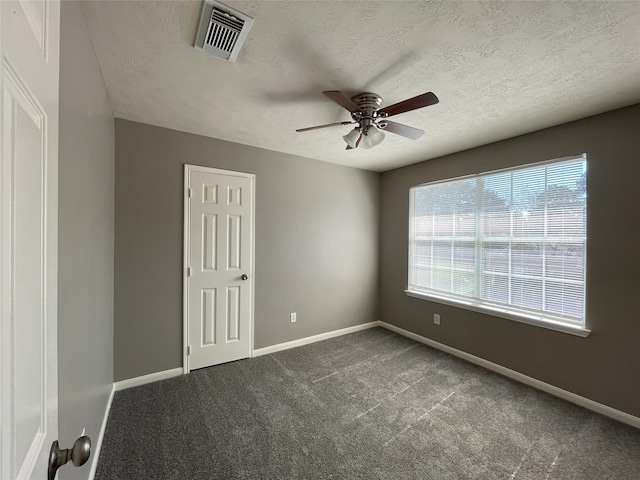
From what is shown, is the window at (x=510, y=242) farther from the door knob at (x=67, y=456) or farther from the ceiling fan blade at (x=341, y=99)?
the door knob at (x=67, y=456)

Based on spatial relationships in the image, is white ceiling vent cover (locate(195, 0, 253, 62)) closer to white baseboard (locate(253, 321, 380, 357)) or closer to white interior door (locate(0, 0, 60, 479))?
white interior door (locate(0, 0, 60, 479))

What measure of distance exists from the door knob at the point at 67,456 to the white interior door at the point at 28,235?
2 cm

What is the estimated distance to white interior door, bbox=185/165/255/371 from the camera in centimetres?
281

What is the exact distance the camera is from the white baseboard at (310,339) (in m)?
3.26

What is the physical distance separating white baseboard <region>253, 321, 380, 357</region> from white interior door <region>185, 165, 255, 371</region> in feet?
0.66

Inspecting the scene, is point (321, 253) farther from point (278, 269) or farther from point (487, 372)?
point (487, 372)

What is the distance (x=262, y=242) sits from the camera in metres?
3.26

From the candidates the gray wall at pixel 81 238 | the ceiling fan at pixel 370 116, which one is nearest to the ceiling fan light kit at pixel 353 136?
the ceiling fan at pixel 370 116

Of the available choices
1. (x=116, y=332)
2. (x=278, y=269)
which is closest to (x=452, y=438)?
(x=278, y=269)

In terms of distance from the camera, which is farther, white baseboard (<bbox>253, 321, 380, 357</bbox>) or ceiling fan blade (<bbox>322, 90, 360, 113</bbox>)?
white baseboard (<bbox>253, 321, 380, 357</bbox>)

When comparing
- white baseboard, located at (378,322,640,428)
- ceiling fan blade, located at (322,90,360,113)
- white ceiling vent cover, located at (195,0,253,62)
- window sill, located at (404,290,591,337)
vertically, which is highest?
white ceiling vent cover, located at (195,0,253,62)

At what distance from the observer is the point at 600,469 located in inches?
67.4

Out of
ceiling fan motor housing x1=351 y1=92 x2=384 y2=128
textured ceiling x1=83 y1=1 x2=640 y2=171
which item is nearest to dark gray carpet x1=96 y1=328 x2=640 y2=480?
ceiling fan motor housing x1=351 y1=92 x2=384 y2=128

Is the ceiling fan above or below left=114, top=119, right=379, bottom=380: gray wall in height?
above
